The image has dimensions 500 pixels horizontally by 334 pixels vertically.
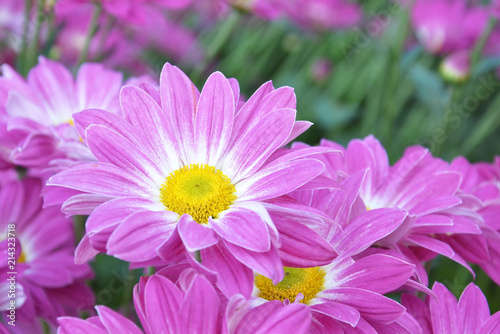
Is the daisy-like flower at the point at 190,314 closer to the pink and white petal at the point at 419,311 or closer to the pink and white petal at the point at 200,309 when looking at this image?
the pink and white petal at the point at 200,309

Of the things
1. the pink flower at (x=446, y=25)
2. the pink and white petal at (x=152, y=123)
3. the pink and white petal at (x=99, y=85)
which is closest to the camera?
the pink and white petal at (x=152, y=123)

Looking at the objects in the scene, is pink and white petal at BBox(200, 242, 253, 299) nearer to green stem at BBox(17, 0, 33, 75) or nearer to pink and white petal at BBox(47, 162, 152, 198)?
pink and white petal at BBox(47, 162, 152, 198)

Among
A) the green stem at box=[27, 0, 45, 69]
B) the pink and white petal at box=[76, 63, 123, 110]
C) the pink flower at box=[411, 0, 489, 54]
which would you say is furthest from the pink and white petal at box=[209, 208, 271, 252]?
the pink flower at box=[411, 0, 489, 54]

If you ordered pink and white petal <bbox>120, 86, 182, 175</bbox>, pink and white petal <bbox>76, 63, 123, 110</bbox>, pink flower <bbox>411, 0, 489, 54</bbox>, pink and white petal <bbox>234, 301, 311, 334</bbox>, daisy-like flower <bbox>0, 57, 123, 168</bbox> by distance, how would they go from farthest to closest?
1. pink flower <bbox>411, 0, 489, 54</bbox>
2. pink and white petal <bbox>76, 63, 123, 110</bbox>
3. daisy-like flower <bbox>0, 57, 123, 168</bbox>
4. pink and white petal <bbox>120, 86, 182, 175</bbox>
5. pink and white petal <bbox>234, 301, 311, 334</bbox>

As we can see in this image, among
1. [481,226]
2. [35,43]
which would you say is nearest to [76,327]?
[481,226]

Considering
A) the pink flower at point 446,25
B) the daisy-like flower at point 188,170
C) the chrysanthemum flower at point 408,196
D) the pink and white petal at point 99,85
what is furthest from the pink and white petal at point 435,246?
the pink flower at point 446,25

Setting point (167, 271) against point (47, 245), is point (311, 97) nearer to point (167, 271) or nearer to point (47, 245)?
point (47, 245)
